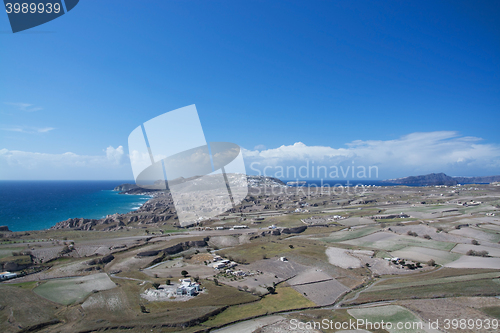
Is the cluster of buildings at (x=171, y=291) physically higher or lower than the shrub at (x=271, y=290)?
higher

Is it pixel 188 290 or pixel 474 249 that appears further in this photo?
pixel 474 249

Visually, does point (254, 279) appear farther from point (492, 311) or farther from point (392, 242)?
point (392, 242)

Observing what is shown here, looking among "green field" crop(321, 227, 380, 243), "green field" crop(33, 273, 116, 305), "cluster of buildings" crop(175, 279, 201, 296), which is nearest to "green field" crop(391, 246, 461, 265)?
"green field" crop(321, 227, 380, 243)

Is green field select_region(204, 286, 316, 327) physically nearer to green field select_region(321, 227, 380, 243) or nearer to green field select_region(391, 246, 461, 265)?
green field select_region(391, 246, 461, 265)

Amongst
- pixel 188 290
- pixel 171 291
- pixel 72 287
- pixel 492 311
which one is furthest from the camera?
pixel 72 287

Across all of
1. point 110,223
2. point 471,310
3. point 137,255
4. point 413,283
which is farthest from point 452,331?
point 110,223

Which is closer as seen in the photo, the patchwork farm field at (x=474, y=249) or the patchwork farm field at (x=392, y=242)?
the patchwork farm field at (x=474, y=249)

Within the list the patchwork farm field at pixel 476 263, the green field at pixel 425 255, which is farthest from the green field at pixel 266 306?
the patchwork farm field at pixel 476 263

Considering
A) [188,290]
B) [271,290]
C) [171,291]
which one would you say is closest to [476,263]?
[271,290]

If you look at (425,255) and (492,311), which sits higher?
(492,311)

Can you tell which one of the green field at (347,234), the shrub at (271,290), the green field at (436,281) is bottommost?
the green field at (347,234)

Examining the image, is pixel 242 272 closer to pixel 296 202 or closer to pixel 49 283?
pixel 49 283

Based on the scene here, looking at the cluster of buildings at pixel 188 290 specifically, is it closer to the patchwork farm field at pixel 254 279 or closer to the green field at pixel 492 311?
the patchwork farm field at pixel 254 279
